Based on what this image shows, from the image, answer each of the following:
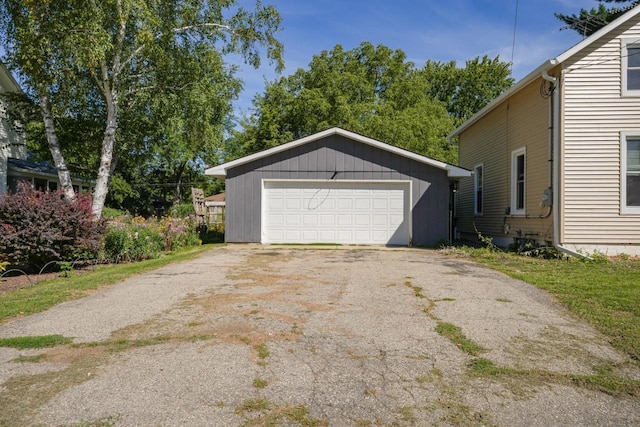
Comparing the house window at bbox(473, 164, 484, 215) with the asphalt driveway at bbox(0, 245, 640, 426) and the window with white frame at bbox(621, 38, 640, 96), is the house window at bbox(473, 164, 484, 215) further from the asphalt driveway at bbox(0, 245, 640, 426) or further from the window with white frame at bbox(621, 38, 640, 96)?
the asphalt driveway at bbox(0, 245, 640, 426)

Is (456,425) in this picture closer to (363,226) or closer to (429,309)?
(429,309)

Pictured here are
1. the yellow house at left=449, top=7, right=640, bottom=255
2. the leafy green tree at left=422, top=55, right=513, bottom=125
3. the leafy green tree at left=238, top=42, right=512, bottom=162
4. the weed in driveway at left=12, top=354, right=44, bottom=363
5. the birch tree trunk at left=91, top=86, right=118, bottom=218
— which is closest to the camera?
the weed in driveway at left=12, top=354, right=44, bottom=363

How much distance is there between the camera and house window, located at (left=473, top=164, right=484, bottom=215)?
16.5m

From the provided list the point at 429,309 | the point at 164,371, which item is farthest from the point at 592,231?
the point at 164,371

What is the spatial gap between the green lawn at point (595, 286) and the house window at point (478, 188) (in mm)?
5303

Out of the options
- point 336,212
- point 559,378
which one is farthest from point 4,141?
point 559,378

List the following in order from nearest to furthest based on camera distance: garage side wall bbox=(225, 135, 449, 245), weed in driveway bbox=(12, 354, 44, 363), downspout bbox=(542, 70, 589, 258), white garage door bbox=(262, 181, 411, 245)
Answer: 1. weed in driveway bbox=(12, 354, 44, 363)
2. downspout bbox=(542, 70, 589, 258)
3. garage side wall bbox=(225, 135, 449, 245)
4. white garage door bbox=(262, 181, 411, 245)

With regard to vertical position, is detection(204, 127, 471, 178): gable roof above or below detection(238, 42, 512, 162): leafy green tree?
below

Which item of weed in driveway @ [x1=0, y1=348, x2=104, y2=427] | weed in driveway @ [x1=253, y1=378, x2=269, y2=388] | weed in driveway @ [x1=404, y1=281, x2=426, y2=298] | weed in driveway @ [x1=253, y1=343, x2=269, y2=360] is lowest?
weed in driveway @ [x1=0, y1=348, x2=104, y2=427]

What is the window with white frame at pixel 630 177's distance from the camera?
1048 cm

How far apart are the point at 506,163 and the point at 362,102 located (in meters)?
19.6

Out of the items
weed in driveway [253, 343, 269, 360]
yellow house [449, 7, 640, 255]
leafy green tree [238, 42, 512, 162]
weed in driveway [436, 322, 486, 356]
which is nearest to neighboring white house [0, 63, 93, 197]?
leafy green tree [238, 42, 512, 162]

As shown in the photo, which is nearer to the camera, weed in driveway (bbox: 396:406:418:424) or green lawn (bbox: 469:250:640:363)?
weed in driveway (bbox: 396:406:418:424)

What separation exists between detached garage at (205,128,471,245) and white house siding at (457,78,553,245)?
1441 millimetres
